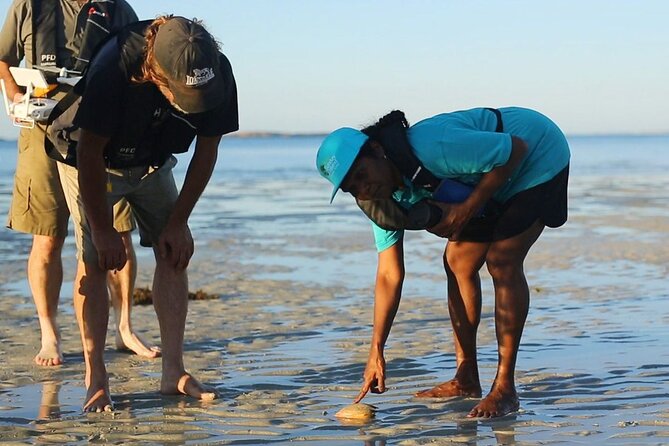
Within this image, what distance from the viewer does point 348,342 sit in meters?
6.86

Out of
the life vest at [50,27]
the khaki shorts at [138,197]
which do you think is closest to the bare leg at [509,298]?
the khaki shorts at [138,197]

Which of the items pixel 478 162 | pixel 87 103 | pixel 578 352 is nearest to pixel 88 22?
pixel 87 103

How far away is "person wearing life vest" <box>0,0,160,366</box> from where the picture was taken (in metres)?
5.93

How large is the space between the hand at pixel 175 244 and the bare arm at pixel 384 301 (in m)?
0.95

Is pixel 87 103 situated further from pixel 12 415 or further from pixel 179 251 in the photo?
pixel 12 415

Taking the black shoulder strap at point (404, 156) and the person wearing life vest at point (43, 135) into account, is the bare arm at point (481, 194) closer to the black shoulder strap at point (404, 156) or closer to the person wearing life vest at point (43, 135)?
the black shoulder strap at point (404, 156)

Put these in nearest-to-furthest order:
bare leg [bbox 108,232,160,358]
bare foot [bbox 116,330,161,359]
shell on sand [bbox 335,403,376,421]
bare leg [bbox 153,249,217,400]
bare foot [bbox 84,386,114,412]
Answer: shell on sand [bbox 335,403,376,421] < bare foot [bbox 84,386,114,412] < bare leg [bbox 153,249,217,400] < bare foot [bbox 116,330,161,359] < bare leg [bbox 108,232,160,358]

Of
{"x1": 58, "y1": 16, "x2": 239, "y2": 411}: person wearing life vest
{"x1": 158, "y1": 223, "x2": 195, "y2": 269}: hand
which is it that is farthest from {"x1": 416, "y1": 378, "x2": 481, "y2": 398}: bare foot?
{"x1": 158, "y1": 223, "x2": 195, "y2": 269}: hand

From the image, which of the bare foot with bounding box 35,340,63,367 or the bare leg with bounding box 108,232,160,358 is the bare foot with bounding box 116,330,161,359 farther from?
the bare foot with bounding box 35,340,63,367

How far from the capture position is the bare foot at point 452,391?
5.20 metres

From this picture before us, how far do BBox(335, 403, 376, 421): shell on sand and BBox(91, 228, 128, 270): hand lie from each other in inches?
49.5

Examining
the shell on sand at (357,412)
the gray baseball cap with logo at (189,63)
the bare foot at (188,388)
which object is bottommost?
the bare foot at (188,388)

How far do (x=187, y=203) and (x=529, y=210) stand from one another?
1.61 meters

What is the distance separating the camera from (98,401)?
16.5 feet
